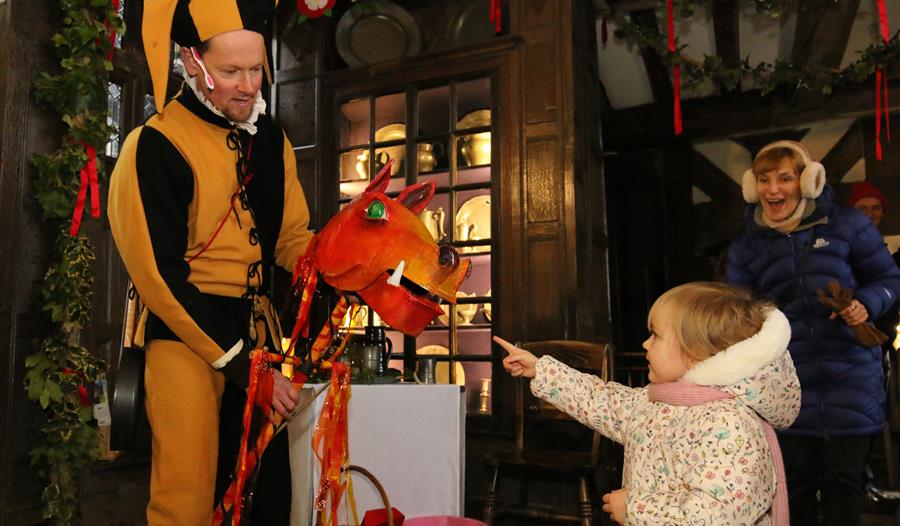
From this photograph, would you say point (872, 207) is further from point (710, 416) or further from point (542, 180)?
point (710, 416)

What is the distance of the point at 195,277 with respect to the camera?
151 centimetres

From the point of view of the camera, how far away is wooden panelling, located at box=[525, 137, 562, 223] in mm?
3736

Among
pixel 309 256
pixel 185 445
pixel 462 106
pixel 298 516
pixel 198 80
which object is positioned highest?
pixel 462 106

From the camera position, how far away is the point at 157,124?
1495mm

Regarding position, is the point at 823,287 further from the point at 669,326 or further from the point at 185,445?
the point at 185,445

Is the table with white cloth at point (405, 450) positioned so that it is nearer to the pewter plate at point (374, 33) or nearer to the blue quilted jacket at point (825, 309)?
the blue quilted jacket at point (825, 309)

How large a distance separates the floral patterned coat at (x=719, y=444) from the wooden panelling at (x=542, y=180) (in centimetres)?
224

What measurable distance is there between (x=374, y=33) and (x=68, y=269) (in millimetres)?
2864

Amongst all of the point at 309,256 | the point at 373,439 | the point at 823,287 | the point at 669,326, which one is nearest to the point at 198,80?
the point at 309,256

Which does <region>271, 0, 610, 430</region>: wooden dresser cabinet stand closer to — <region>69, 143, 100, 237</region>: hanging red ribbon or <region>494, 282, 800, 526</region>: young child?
<region>69, 143, 100, 237</region>: hanging red ribbon

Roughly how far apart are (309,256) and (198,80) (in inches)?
18.2

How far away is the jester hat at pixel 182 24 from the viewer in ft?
4.83

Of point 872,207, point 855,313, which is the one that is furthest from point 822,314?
point 872,207

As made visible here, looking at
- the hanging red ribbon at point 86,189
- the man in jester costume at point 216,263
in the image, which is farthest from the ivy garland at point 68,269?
the man in jester costume at point 216,263
